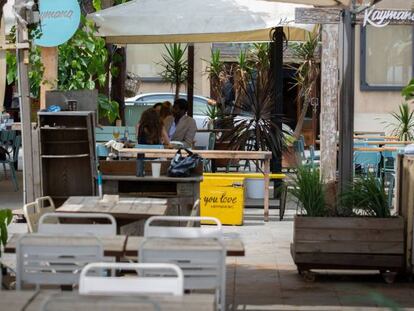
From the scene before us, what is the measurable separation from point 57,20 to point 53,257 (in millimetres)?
5301

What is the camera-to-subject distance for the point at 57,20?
32.8 ft

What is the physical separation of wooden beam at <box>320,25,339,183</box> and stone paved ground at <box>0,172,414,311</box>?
5.95 ft

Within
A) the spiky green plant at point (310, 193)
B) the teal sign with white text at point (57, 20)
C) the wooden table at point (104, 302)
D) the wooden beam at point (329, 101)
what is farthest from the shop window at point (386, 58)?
the wooden table at point (104, 302)

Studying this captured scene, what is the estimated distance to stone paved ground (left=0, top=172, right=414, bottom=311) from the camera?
281 inches

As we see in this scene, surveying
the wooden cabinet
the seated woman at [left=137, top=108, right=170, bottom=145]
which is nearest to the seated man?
the seated woman at [left=137, top=108, right=170, bottom=145]

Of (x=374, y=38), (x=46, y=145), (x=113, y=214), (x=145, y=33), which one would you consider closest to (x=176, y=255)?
(x=113, y=214)

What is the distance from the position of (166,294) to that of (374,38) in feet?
64.6

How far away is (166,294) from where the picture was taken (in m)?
4.14

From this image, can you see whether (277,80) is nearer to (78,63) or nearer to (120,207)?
(78,63)

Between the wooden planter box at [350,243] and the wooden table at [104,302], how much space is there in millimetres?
3921

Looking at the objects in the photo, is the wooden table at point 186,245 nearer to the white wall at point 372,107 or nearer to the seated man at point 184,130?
the seated man at point 184,130

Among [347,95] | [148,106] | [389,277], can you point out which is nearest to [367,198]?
[389,277]

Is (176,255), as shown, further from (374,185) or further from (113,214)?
(374,185)

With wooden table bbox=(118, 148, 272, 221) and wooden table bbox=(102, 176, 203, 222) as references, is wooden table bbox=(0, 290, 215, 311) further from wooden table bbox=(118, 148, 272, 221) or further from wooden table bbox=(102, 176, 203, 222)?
wooden table bbox=(118, 148, 272, 221)
